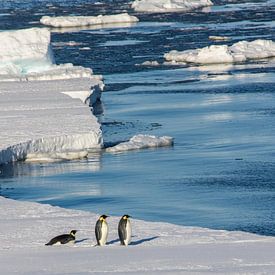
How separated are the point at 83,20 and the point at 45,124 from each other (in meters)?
23.9

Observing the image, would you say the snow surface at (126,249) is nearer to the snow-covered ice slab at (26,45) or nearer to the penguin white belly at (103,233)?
the penguin white belly at (103,233)

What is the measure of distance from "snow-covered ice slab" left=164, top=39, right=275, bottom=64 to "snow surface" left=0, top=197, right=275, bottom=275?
700 inches

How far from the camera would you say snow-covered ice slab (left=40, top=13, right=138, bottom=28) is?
136ft

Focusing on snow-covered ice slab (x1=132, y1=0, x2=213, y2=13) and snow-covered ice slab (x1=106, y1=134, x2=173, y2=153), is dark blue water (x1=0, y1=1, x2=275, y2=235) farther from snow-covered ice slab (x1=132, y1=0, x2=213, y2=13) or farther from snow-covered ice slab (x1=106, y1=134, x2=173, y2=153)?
snow-covered ice slab (x1=132, y1=0, x2=213, y2=13)

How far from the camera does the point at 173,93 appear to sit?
25094 millimetres

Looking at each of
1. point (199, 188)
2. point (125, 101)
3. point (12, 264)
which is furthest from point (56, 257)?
point (125, 101)

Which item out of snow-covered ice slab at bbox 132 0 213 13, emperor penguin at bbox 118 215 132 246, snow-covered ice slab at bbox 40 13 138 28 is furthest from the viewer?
snow-covered ice slab at bbox 132 0 213 13

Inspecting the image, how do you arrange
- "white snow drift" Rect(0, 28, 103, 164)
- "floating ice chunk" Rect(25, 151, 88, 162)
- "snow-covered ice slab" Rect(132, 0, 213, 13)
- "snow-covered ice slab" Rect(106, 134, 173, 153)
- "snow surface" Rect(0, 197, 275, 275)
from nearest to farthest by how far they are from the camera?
"snow surface" Rect(0, 197, 275, 275) → "floating ice chunk" Rect(25, 151, 88, 162) → "white snow drift" Rect(0, 28, 103, 164) → "snow-covered ice slab" Rect(106, 134, 173, 153) → "snow-covered ice slab" Rect(132, 0, 213, 13)

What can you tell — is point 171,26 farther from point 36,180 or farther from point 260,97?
point 36,180

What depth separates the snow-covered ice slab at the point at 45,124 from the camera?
1716 cm

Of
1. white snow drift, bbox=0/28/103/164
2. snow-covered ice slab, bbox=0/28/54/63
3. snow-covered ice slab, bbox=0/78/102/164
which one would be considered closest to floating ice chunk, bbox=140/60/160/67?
white snow drift, bbox=0/28/103/164

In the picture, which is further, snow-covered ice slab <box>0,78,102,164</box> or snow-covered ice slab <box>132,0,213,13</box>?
snow-covered ice slab <box>132,0,213,13</box>

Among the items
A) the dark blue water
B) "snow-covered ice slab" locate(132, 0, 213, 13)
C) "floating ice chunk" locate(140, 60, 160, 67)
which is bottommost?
the dark blue water

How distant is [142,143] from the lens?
723 inches
